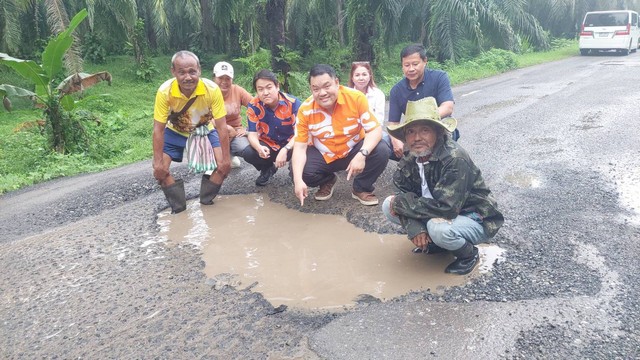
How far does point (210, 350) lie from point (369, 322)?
843 mm

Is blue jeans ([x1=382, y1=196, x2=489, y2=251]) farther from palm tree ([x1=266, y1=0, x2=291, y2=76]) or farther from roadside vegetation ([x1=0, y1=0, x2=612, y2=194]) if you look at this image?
palm tree ([x1=266, y1=0, x2=291, y2=76])

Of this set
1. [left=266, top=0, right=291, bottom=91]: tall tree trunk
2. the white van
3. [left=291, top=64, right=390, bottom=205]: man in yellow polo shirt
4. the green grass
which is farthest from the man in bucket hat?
the white van

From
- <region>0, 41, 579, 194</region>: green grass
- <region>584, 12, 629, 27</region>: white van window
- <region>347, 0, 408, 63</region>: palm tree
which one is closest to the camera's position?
<region>0, 41, 579, 194</region>: green grass

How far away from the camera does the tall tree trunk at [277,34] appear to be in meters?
11.4

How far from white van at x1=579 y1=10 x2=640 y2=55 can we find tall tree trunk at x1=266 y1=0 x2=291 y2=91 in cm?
1443

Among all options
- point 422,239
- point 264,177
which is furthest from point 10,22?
point 422,239

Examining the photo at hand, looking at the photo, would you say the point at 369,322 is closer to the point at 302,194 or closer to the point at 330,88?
the point at 302,194

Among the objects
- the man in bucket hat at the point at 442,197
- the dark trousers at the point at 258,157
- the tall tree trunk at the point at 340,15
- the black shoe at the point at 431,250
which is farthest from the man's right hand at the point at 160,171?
the tall tree trunk at the point at 340,15

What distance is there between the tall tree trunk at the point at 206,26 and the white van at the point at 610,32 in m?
15.0

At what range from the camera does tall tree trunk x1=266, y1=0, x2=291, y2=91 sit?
37.4ft

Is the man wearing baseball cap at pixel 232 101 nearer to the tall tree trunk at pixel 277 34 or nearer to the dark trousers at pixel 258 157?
the dark trousers at pixel 258 157

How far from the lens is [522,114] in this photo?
8453 millimetres

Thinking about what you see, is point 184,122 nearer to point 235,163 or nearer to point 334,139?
point 235,163

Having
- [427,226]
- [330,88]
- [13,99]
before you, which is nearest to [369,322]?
[427,226]
